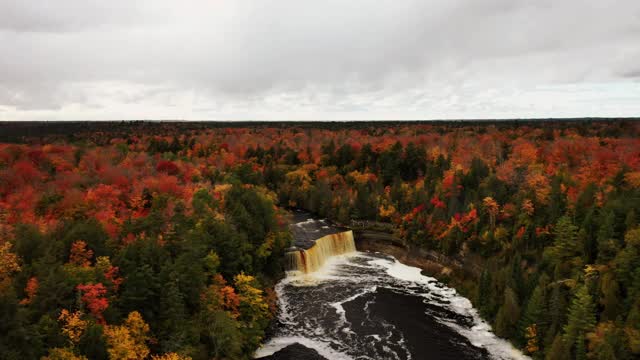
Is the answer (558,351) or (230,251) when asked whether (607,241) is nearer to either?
(558,351)

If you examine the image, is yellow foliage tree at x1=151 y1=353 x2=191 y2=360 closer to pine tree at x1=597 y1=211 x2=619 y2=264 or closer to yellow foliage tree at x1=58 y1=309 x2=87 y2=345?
yellow foliage tree at x1=58 y1=309 x2=87 y2=345

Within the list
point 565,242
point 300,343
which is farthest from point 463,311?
point 300,343

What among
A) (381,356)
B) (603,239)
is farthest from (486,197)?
(381,356)

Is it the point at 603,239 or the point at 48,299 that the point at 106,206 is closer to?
the point at 48,299

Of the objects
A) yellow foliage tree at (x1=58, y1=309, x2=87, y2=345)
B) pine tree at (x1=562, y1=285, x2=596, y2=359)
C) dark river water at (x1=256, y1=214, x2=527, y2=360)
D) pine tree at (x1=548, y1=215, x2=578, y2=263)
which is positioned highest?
pine tree at (x1=548, y1=215, x2=578, y2=263)

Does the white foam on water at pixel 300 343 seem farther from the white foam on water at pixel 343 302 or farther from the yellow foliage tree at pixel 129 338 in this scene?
the yellow foliage tree at pixel 129 338

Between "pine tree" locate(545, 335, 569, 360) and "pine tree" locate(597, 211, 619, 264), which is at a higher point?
"pine tree" locate(597, 211, 619, 264)

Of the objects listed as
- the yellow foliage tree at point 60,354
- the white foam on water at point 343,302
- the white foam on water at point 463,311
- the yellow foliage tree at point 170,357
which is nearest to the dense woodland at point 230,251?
the yellow foliage tree at point 60,354

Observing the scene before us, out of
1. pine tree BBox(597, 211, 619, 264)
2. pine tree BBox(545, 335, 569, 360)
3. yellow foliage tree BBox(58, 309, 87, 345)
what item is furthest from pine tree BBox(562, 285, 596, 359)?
yellow foliage tree BBox(58, 309, 87, 345)

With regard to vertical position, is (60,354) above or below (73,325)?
below
